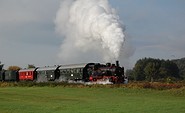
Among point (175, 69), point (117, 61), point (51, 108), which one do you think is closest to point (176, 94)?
point (51, 108)

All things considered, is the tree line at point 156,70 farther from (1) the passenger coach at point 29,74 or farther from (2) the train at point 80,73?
(2) the train at point 80,73

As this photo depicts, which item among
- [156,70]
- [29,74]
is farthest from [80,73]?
[156,70]

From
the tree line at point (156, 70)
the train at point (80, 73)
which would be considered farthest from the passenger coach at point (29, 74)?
the tree line at point (156, 70)

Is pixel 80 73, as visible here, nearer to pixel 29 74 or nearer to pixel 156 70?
pixel 29 74

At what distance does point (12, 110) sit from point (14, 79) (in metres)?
53.5

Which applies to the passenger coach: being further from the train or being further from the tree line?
the tree line

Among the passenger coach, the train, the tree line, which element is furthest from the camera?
the tree line

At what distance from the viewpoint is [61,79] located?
5447 centimetres

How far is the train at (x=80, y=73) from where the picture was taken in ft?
144

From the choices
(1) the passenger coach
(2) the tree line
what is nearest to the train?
(1) the passenger coach

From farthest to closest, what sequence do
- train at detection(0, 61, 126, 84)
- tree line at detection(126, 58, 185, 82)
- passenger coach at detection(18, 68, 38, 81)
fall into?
tree line at detection(126, 58, 185, 82)
passenger coach at detection(18, 68, 38, 81)
train at detection(0, 61, 126, 84)

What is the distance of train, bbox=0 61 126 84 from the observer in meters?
43.8

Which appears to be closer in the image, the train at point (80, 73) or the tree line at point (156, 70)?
the train at point (80, 73)

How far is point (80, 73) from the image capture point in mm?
48625
